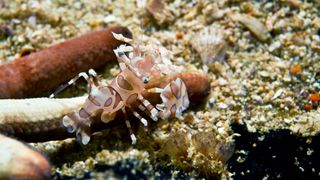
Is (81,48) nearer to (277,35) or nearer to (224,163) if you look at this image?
(224,163)

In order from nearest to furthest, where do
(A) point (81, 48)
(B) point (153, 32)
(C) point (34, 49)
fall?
(A) point (81, 48)
(C) point (34, 49)
(B) point (153, 32)

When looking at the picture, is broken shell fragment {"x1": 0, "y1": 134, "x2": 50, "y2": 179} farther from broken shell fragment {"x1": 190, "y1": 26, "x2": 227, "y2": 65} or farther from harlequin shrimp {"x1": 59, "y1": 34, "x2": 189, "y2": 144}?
broken shell fragment {"x1": 190, "y1": 26, "x2": 227, "y2": 65}

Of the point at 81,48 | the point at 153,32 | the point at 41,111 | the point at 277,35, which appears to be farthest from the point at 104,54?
the point at 277,35

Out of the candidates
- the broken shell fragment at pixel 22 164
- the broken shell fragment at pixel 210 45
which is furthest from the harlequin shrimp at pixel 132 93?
the broken shell fragment at pixel 210 45

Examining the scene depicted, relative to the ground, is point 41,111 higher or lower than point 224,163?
higher

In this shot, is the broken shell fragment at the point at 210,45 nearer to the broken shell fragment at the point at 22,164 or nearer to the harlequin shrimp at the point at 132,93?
the harlequin shrimp at the point at 132,93

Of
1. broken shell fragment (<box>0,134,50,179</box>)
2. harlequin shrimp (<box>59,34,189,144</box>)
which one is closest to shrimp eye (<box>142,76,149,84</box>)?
harlequin shrimp (<box>59,34,189,144</box>)

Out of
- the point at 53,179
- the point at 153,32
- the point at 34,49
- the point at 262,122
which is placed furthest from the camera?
the point at 153,32
